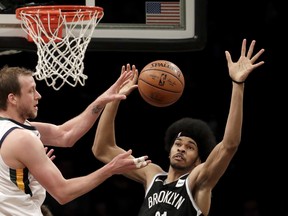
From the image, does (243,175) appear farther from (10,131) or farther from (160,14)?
(10,131)

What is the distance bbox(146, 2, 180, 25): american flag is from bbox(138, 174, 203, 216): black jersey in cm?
119

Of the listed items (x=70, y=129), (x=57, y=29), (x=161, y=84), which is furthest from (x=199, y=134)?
(x=57, y=29)

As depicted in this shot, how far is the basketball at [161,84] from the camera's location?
17.0 feet

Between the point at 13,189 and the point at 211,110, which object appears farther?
the point at 211,110

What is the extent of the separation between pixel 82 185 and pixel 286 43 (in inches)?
169

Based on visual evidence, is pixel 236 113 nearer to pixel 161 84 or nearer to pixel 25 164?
pixel 161 84

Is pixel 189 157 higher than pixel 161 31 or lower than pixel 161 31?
lower

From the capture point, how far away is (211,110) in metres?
8.09

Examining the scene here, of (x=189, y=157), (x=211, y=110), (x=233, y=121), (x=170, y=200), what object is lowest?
(x=211, y=110)

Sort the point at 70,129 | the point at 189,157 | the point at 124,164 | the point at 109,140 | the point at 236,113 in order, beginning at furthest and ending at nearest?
1. the point at 109,140
2. the point at 189,157
3. the point at 70,129
4. the point at 236,113
5. the point at 124,164

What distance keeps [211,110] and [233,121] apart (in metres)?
3.28

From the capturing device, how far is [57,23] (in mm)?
5453

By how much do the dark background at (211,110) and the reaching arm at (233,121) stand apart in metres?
2.97

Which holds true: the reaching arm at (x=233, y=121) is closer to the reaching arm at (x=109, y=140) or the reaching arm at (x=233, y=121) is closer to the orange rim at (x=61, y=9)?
the reaching arm at (x=109, y=140)
